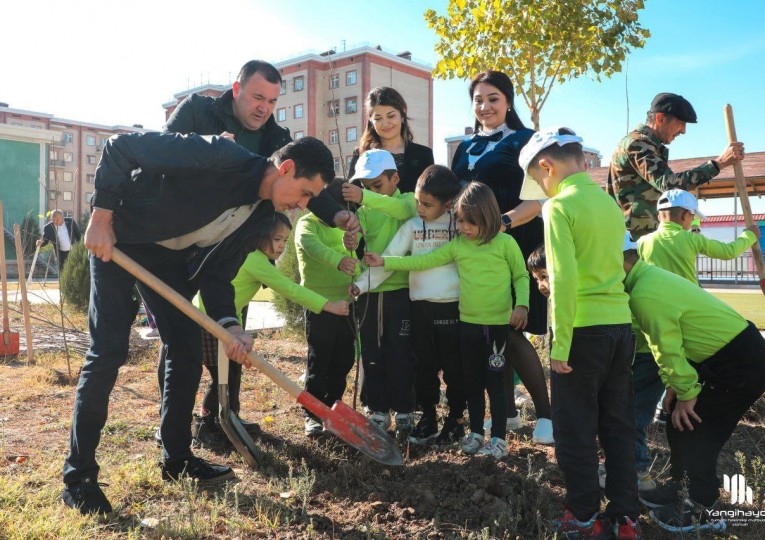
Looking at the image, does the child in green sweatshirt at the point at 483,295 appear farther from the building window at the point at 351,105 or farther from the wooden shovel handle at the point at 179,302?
the building window at the point at 351,105

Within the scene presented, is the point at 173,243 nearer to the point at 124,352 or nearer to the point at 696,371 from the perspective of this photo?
the point at 124,352

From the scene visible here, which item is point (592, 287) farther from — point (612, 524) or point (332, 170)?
point (332, 170)

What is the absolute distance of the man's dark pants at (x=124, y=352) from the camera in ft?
8.64

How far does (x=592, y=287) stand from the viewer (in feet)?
7.95

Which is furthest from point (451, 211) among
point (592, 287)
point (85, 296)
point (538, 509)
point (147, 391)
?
point (85, 296)

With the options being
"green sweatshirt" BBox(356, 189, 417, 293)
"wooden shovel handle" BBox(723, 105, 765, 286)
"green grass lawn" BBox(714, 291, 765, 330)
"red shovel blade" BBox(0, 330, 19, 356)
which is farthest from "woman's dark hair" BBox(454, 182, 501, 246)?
"green grass lawn" BBox(714, 291, 765, 330)

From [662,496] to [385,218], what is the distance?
210 centimetres

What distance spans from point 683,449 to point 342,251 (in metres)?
2.22

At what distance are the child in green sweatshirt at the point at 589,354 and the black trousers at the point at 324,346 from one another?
1.62 meters

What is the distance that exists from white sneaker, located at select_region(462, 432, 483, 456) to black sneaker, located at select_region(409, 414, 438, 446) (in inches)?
10.8

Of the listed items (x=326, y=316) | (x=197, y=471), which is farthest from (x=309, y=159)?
(x=197, y=471)

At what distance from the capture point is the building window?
47812 mm

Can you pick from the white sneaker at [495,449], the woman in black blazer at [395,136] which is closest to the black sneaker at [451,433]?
the white sneaker at [495,449]

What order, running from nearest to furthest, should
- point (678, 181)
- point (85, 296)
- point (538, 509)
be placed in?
point (538, 509) < point (678, 181) < point (85, 296)
